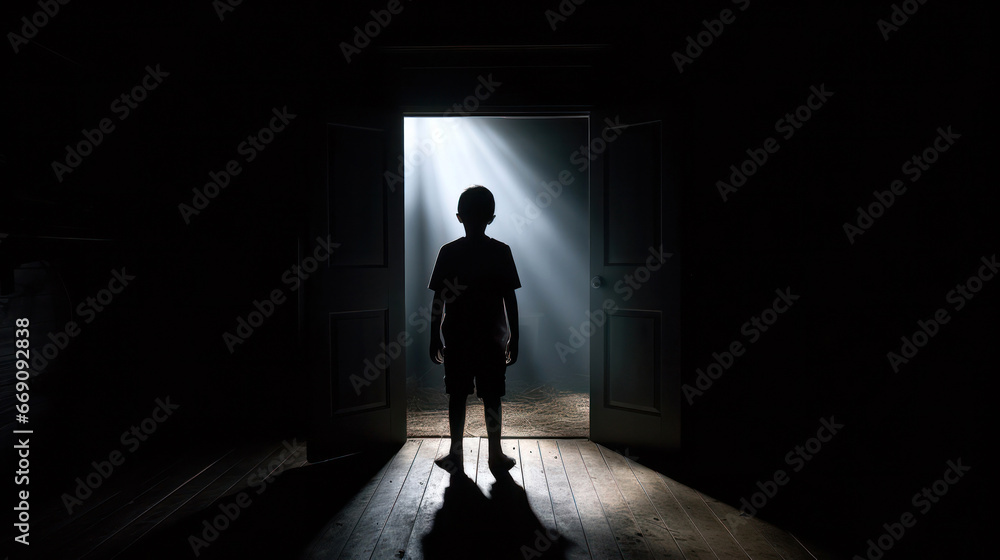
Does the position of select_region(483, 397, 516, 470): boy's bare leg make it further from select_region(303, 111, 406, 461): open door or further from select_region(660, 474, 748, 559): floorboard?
select_region(660, 474, 748, 559): floorboard

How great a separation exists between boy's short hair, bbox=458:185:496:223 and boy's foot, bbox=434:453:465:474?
130 cm

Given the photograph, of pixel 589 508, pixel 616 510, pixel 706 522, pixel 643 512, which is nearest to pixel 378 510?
pixel 589 508

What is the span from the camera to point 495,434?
8.45 ft

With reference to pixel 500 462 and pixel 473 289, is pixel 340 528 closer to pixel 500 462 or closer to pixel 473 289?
pixel 500 462

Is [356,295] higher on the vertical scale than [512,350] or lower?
higher

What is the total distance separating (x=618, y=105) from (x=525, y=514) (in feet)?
7.72

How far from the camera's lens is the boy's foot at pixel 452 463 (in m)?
2.49

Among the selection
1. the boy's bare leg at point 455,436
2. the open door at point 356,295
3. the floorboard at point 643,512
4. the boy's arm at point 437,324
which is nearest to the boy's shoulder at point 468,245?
the boy's arm at point 437,324

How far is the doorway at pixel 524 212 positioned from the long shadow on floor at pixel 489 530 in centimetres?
324

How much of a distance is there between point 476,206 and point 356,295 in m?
0.95

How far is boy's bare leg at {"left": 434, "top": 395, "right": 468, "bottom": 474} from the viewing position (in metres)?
2.51

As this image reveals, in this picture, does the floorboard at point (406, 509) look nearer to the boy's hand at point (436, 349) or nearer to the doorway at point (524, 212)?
the boy's hand at point (436, 349)

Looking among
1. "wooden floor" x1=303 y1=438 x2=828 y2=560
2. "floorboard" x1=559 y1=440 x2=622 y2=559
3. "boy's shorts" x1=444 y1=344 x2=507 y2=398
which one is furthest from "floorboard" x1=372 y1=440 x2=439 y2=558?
"floorboard" x1=559 y1=440 x2=622 y2=559

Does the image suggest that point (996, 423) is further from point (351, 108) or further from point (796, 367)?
point (351, 108)
